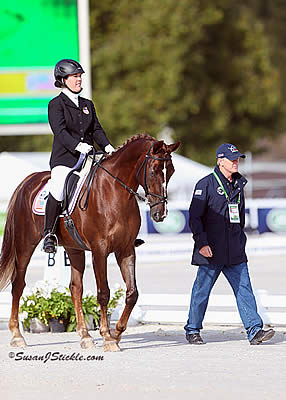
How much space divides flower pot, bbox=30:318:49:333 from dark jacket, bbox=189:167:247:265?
216 cm

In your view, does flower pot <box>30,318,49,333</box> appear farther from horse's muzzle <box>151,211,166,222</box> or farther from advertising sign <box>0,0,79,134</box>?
advertising sign <box>0,0,79,134</box>

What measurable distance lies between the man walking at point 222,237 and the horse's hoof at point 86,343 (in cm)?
95

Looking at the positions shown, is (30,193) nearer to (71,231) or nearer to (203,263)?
(71,231)

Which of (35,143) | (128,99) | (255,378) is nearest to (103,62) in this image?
(128,99)

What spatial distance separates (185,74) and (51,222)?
32.2 metres

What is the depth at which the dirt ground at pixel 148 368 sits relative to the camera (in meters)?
7.18

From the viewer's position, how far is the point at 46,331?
35.5 ft

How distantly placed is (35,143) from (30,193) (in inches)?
1290

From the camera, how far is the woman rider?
9.55 meters

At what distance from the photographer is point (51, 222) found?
9656 mm

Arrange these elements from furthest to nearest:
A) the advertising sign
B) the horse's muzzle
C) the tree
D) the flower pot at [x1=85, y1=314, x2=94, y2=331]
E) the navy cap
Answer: the tree
the advertising sign
the flower pot at [x1=85, y1=314, x2=94, y2=331]
the navy cap
the horse's muzzle

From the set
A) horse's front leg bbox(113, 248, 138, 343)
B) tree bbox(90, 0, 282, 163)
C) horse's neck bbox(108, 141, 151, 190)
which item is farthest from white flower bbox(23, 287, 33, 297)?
tree bbox(90, 0, 282, 163)

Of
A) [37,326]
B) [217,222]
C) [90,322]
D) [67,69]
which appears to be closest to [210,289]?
[217,222]

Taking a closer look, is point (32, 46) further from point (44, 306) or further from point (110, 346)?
point (110, 346)
